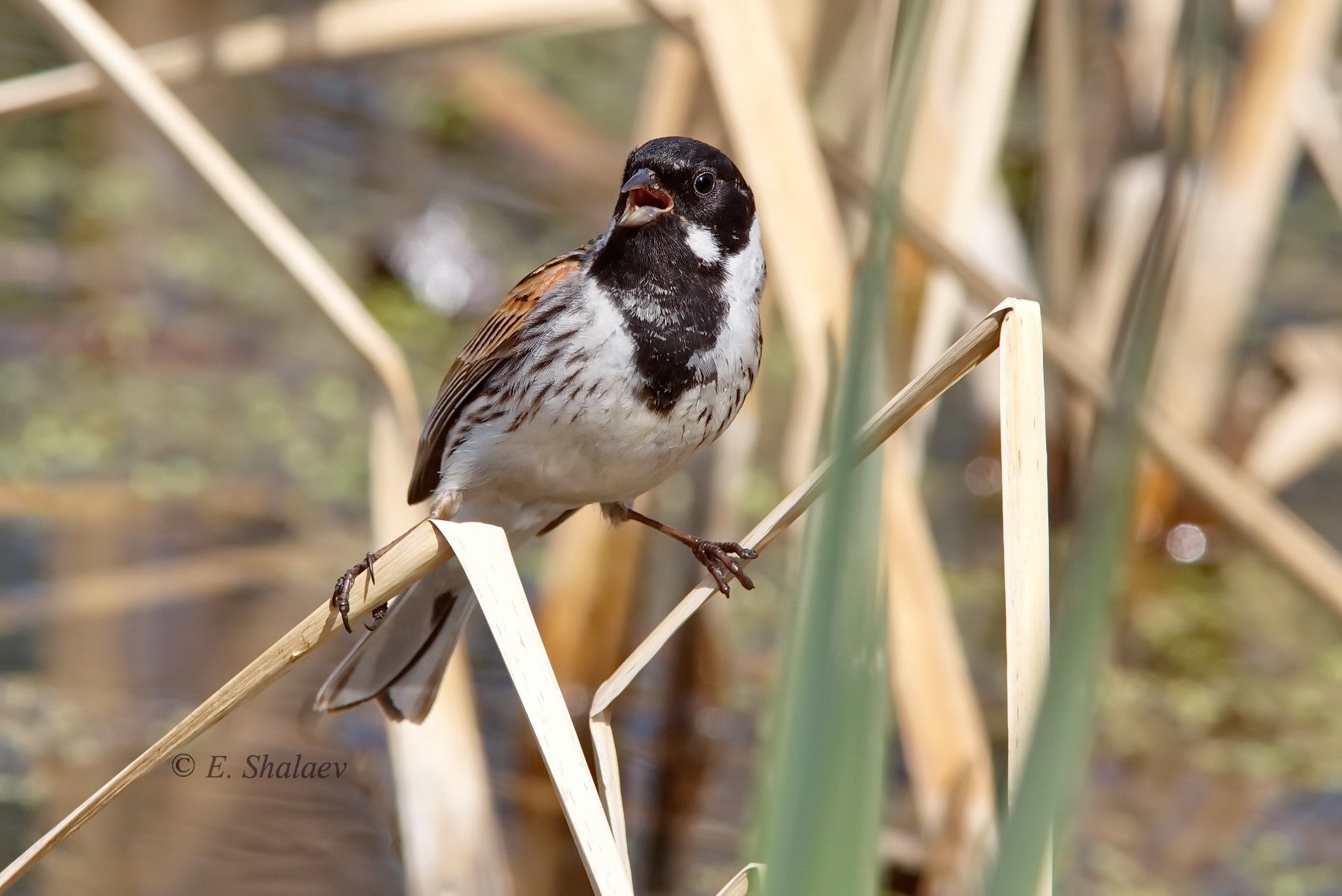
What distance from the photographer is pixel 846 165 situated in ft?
11.6

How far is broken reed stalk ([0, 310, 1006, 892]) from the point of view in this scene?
1828mm

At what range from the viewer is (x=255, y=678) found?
6.03ft

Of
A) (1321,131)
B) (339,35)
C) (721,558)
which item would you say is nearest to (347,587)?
(721,558)

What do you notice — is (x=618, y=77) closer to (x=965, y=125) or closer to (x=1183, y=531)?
(x=1183, y=531)

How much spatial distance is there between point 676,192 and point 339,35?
3.97ft

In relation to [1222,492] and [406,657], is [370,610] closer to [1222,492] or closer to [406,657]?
[406,657]

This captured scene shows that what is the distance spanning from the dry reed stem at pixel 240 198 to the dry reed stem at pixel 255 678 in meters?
0.82

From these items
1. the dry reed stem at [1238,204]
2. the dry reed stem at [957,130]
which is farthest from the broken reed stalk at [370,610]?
the dry reed stem at [1238,204]

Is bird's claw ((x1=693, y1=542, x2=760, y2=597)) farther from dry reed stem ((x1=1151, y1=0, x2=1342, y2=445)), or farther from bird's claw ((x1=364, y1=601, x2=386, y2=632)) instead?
dry reed stem ((x1=1151, y1=0, x2=1342, y2=445))

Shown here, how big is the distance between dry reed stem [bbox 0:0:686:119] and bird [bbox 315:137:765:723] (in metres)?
0.80

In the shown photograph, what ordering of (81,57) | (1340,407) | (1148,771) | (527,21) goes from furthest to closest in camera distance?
(1340,407), (1148,771), (527,21), (81,57)

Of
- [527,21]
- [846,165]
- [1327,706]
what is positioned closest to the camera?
[527,21]

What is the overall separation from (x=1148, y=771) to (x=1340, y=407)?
5.36 feet

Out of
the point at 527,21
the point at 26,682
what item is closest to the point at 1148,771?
the point at 527,21
